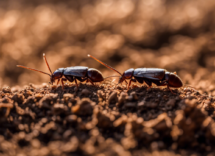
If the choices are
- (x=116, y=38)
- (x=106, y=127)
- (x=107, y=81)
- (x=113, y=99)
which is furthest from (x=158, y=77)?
(x=116, y=38)

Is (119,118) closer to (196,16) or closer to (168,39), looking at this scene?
(168,39)

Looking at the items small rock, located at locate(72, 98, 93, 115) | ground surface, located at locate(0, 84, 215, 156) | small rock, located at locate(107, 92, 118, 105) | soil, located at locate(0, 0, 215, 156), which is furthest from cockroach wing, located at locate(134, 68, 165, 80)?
small rock, located at locate(72, 98, 93, 115)

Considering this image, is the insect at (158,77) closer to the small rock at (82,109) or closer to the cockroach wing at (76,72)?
the cockroach wing at (76,72)

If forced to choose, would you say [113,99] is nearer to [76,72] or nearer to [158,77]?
[158,77]

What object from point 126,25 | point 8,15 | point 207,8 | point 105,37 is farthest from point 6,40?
point 207,8

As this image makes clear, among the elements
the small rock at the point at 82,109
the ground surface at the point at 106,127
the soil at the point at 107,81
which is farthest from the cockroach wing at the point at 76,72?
the small rock at the point at 82,109

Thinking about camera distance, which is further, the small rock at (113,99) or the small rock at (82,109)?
the small rock at (113,99)
